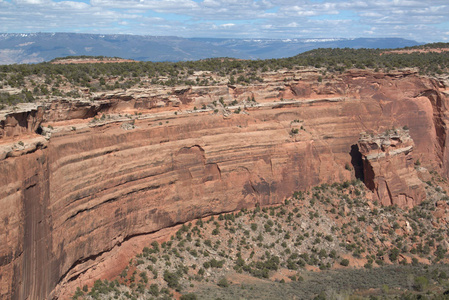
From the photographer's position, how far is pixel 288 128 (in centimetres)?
4003

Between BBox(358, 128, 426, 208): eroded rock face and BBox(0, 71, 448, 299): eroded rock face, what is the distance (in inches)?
7.9

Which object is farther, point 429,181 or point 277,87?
point 429,181

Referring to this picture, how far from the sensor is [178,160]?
33344mm

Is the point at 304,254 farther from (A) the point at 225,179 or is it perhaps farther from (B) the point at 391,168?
(B) the point at 391,168

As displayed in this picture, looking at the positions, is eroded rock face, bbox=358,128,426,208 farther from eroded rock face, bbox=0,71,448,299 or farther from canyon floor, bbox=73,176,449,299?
canyon floor, bbox=73,176,449,299

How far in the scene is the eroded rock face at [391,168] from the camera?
1603 inches

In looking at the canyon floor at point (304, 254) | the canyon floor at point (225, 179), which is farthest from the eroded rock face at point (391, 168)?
the canyon floor at point (304, 254)

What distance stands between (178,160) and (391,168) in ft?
69.6

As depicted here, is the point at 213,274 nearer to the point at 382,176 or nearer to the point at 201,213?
the point at 201,213

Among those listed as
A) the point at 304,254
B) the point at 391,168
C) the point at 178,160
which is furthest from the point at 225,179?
the point at 391,168

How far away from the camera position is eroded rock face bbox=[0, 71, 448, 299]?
22703mm

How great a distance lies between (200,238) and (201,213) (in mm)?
2116

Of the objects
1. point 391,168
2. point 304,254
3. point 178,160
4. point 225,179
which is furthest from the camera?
point 391,168

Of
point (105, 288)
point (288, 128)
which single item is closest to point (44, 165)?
point (105, 288)
